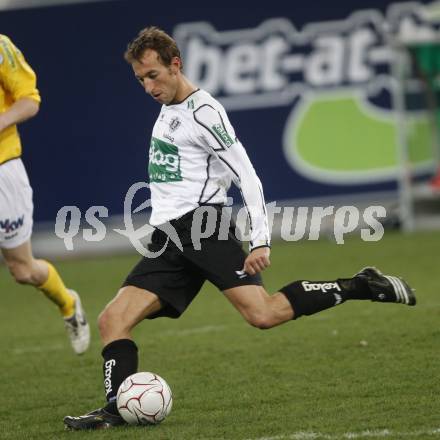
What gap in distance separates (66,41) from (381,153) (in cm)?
474

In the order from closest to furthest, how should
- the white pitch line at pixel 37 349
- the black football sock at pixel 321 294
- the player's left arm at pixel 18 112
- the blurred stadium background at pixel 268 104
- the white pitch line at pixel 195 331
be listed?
the black football sock at pixel 321 294 < the player's left arm at pixel 18 112 < the white pitch line at pixel 37 349 < the white pitch line at pixel 195 331 < the blurred stadium background at pixel 268 104

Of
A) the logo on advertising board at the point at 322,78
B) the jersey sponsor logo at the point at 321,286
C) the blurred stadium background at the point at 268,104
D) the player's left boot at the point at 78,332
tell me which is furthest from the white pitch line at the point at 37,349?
the logo on advertising board at the point at 322,78

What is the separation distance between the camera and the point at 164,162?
221 inches

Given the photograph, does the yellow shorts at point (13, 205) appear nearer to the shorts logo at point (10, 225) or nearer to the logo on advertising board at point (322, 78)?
the shorts logo at point (10, 225)

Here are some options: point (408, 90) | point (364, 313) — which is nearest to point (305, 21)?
point (408, 90)

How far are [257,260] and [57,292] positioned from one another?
7.91 feet

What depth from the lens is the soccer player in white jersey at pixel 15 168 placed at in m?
6.74

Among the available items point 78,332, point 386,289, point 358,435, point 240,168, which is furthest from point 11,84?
point 358,435

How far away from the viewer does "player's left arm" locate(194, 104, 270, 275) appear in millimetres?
5418

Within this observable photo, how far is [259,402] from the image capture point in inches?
227

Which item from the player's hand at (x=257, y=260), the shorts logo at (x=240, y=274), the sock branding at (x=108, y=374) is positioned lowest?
the sock branding at (x=108, y=374)

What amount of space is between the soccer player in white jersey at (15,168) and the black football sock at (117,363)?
1.73m

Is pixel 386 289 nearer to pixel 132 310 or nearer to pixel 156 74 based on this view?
pixel 132 310

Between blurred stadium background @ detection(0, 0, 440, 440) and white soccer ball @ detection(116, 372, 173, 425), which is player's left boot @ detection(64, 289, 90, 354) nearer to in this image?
white soccer ball @ detection(116, 372, 173, 425)
